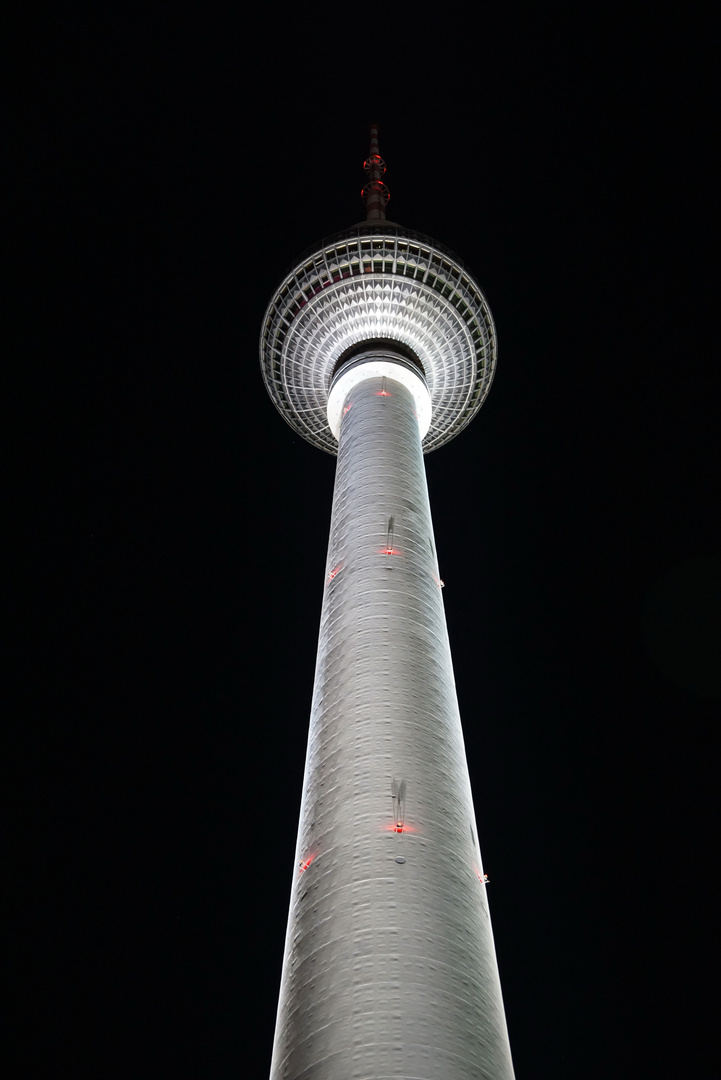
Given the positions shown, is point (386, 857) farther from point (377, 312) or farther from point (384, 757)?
point (377, 312)

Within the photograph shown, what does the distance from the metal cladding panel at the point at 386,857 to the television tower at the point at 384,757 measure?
4 centimetres

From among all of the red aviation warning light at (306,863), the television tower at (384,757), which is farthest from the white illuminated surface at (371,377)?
the red aviation warning light at (306,863)

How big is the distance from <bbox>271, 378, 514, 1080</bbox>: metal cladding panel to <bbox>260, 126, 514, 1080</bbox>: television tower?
45mm

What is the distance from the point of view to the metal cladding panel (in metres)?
16.1

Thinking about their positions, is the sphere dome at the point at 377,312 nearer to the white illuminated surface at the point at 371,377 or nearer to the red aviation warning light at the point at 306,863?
the white illuminated surface at the point at 371,377

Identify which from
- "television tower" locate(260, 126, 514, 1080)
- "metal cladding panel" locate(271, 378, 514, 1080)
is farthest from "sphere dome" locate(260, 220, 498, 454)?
"metal cladding panel" locate(271, 378, 514, 1080)

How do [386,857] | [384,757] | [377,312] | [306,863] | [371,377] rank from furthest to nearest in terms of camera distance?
[377,312], [371,377], [384,757], [306,863], [386,857]

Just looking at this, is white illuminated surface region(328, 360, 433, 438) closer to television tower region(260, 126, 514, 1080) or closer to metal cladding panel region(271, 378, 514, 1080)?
television tower region(260, 126, 514, 1080)

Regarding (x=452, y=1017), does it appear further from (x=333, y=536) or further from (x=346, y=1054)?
(x=333, y=536)

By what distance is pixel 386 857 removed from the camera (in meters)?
19.2

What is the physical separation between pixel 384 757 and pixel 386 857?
294 cm

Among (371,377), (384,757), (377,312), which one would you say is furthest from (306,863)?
(377,312)

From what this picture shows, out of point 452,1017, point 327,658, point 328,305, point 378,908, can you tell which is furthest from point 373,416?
point 452,1017

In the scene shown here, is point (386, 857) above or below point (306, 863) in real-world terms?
below
